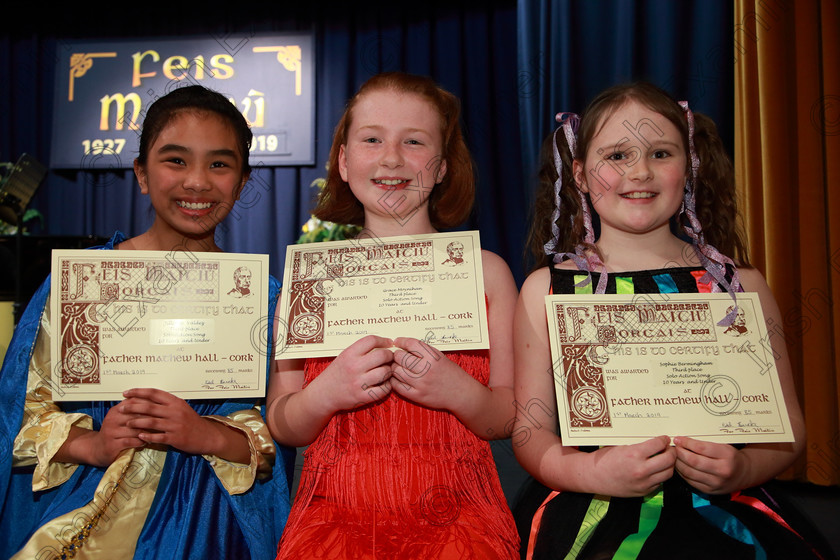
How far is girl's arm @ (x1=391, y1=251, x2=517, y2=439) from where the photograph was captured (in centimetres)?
105

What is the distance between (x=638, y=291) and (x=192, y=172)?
36.7 inches

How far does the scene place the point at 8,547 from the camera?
3.97 feet

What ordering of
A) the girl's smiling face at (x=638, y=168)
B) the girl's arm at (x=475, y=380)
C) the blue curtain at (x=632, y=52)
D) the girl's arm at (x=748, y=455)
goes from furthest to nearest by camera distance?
the blue curtain at (x=632, y=52)
the girl's smiling face at (x=638, y=168)
the girl's arm at (x=475, y=380)
the girl's arm at (x=748, y=455)

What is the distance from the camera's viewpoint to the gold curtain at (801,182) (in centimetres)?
254

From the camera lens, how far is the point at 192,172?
1281mm

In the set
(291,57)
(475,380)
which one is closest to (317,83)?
(291,57)

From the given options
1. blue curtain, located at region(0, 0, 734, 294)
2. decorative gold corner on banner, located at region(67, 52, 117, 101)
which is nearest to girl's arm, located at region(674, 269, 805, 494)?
blue curtain, located at region(0, 0, 734, 294)

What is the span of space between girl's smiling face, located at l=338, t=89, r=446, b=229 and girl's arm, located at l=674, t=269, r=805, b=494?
2.18 ft

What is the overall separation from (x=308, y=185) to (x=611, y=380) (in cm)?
456

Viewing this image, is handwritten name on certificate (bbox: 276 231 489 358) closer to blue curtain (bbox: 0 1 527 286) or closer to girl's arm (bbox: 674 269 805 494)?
girl's arm (bbox: 674 269 805 494)

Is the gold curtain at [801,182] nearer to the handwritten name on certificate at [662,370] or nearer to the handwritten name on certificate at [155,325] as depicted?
the handwritten name on certificate at [662,370]

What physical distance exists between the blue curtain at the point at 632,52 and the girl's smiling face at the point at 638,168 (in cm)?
189

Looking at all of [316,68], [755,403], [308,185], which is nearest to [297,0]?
[316,68]

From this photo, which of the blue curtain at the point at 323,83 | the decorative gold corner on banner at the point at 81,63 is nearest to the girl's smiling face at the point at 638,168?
the blue curtain at the point at 323,83
